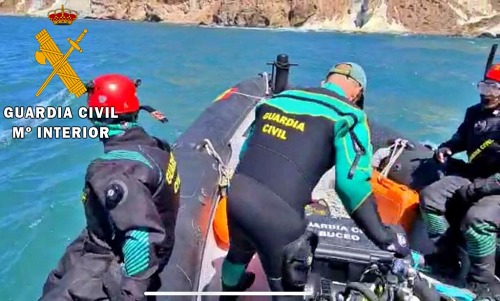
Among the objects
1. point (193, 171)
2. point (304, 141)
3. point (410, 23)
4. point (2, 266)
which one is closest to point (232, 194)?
point (304, 141)

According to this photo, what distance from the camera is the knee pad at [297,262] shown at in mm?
2066

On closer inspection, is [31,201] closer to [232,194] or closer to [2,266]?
[2,266]

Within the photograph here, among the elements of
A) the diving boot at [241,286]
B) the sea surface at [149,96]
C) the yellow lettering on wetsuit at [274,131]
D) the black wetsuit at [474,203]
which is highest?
the yellow lettering on wetsuit at [274,131]

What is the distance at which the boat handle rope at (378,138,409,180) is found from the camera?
3696 mm

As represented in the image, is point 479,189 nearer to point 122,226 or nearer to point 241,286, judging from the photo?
point 241,286

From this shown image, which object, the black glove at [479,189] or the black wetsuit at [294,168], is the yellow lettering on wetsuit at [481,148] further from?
the black wetsuit at [294,168]

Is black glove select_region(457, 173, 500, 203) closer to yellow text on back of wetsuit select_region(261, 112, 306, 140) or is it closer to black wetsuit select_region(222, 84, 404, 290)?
black wetsuit select_region(222, 84, 404, 290)

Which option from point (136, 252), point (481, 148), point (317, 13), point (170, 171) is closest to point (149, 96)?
point (481, 148)

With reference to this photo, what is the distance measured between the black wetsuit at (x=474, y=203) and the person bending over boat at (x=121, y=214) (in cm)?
149

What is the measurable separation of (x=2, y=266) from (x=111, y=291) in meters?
2.59

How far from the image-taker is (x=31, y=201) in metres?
5.13

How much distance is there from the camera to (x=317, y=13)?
126 feet

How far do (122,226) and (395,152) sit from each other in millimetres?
2540

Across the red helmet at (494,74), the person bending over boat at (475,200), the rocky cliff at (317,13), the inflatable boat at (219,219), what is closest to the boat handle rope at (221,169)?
the inflatable boat at (219,219)
